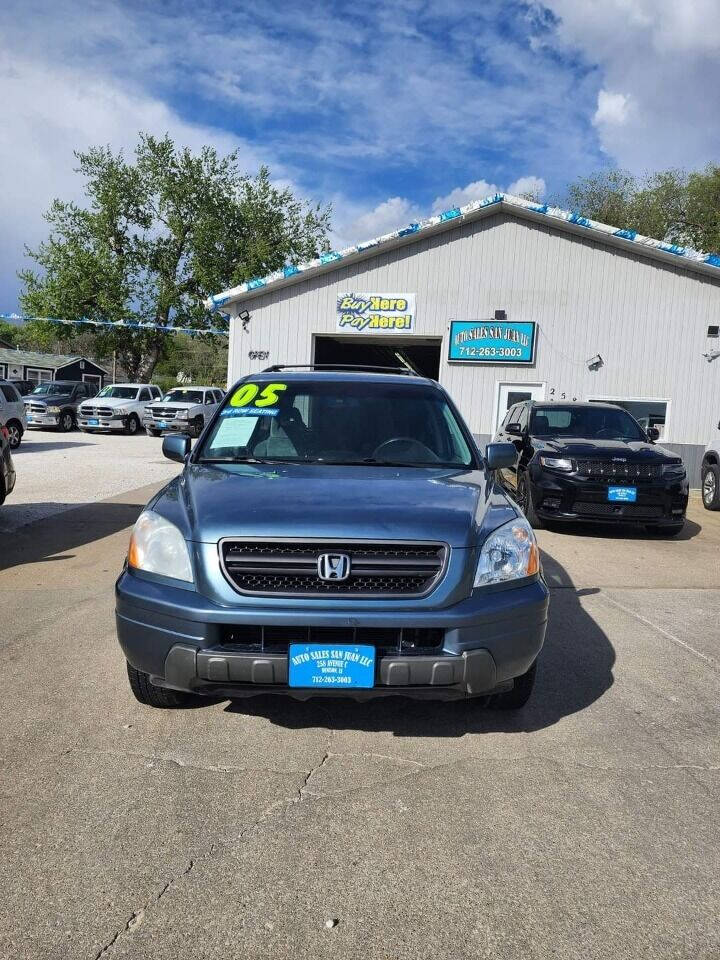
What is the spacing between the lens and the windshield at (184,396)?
27.3 metres

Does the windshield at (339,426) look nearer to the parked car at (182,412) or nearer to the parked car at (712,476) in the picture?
the parked car at (712,476)

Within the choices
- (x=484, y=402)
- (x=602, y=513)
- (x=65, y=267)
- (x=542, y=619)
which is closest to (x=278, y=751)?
(x=542, y=619)

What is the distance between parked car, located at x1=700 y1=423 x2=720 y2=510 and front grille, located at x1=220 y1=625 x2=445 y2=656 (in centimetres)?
1000

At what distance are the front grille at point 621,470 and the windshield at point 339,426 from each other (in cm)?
427

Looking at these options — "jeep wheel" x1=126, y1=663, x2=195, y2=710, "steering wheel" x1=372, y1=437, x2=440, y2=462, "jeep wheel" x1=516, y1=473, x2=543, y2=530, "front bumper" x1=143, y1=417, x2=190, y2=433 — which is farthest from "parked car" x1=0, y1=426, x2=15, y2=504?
"front bumper" x1=143, y1=417, x2=190, y2=433

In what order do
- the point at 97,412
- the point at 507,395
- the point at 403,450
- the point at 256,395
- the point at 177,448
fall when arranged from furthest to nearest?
the point at 97,412
the point at 507,395
the point at 256,395
the point at 177,448
the point at 403,450

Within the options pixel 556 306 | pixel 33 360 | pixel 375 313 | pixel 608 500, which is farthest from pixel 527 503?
pixel 33 360

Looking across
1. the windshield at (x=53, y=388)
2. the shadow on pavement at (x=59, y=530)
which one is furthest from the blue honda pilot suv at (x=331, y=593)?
the windshield at (x=53, y=388)

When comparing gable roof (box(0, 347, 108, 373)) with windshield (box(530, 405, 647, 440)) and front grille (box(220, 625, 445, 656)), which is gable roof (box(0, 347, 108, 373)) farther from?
front grille (box(220, 625, 445, 656))

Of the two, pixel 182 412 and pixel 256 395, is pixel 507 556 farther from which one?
pixel 182 412

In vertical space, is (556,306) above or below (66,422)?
above

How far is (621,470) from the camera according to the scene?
8445mm

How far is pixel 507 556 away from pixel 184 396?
1008 inches

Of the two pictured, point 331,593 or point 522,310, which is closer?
point 331,593
